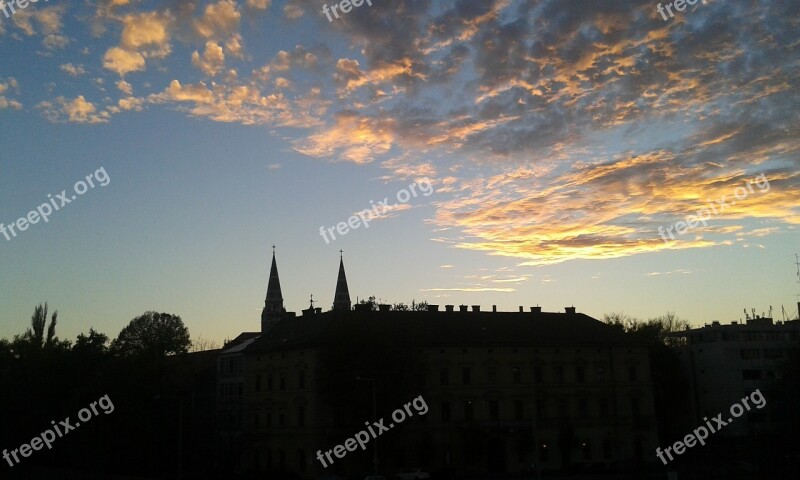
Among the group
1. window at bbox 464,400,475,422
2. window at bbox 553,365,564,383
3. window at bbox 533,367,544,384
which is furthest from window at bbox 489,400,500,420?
window at bbox 553,365,564,383

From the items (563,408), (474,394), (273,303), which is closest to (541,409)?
(563,408)

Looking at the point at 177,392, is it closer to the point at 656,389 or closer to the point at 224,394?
the point at 224,394

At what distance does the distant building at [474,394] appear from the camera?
68.5 m

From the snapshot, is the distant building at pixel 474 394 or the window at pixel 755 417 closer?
the distant building at pixel 474 394

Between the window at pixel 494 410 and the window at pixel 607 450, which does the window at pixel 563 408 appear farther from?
the window at pixel 494 410

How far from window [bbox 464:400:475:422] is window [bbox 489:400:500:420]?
180cm

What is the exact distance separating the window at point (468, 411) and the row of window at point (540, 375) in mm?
1894

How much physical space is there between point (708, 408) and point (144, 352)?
244ft

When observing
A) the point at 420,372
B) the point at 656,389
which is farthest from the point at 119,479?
the point at 656,389

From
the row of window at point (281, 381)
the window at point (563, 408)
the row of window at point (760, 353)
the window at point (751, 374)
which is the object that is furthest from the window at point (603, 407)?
the row of window at point (760, 353)

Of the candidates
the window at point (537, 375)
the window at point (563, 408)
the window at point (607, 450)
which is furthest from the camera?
the window at point (537, 375)

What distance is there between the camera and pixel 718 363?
103188 mm

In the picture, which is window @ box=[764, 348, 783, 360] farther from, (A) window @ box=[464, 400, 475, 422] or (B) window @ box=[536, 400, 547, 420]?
(A) window @ box=[464, 400, 475, 422]

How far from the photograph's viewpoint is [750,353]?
10319 cm
